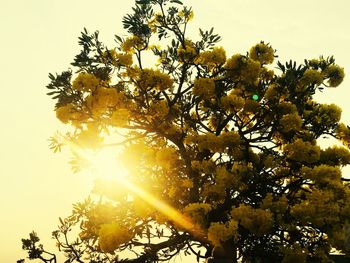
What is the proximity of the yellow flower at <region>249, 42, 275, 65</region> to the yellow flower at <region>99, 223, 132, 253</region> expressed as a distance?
→ 7.08m

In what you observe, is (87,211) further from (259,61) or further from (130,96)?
(259,61)

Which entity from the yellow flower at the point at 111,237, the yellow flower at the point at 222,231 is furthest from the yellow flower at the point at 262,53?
the yellow flower at the point at 111,237

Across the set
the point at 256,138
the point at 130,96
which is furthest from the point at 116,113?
the point at 256,138

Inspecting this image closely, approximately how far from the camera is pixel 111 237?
14086 mm

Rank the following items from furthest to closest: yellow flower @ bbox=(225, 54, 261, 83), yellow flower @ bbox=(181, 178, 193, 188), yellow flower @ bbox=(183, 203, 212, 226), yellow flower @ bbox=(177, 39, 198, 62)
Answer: yellow flower @ bbox=(177, 39, 198, 62) → yellow flower @ bbox=(225, 54, 261, 83) → yellow flower @ bbox=(181, 178, 193, 188) → yellow flower @ bbox=(183, 203, 212, 226)

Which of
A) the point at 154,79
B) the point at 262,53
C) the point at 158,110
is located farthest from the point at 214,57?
the point at 158,110

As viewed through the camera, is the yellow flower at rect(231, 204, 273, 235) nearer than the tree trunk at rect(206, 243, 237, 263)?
Yes

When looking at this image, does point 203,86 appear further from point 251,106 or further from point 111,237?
point 111,237

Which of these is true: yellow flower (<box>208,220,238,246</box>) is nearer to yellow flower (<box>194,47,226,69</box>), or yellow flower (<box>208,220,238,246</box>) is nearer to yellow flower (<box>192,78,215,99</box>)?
yellow flower (<box>192,78,215,99</box>)

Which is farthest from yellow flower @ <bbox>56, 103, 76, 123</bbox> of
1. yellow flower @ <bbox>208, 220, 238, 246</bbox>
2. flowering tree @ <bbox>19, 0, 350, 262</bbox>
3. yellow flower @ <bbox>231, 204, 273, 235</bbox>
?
yellow flower @ <bbox>231, 204, 273, 235</bbox>

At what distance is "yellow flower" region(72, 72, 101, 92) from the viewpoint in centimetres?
1492

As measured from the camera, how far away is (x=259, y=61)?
53.6 ft

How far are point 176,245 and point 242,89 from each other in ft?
18.3

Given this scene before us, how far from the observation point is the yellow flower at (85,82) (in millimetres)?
14922
